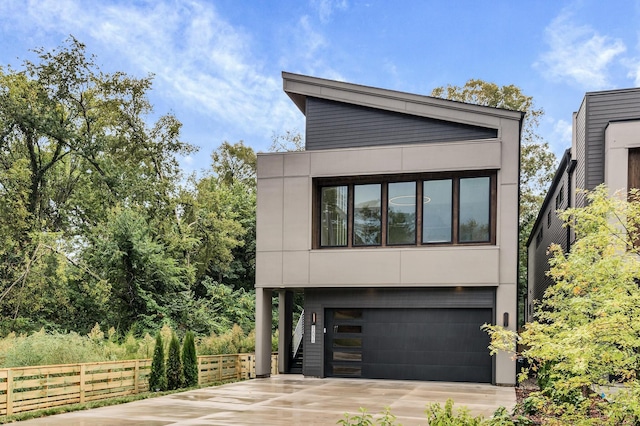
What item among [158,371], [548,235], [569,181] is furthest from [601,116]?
[158,371]

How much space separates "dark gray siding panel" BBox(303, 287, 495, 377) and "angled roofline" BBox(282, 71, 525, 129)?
181 inches

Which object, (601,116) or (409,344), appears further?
(409,344)

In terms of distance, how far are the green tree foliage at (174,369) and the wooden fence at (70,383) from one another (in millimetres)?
513

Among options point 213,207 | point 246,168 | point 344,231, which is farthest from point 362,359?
point 246,168

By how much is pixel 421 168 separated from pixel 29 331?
62.8 feet

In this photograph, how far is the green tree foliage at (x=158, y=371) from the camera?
15.0 metres

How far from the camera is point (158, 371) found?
1510 centimetres

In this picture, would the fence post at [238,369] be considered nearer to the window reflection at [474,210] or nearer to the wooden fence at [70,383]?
the wooden fence at [70,383]

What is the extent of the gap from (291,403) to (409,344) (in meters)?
5.36

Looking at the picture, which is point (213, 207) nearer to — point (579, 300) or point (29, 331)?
point (29, 331)

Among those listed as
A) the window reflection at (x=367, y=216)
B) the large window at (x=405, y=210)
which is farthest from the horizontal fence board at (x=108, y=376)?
the window reflection at (x=367, y=216)

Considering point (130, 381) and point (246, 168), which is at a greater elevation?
point (246, 168)

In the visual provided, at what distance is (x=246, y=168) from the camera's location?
39.1 m

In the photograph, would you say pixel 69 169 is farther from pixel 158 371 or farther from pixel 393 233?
pixel 393 233
